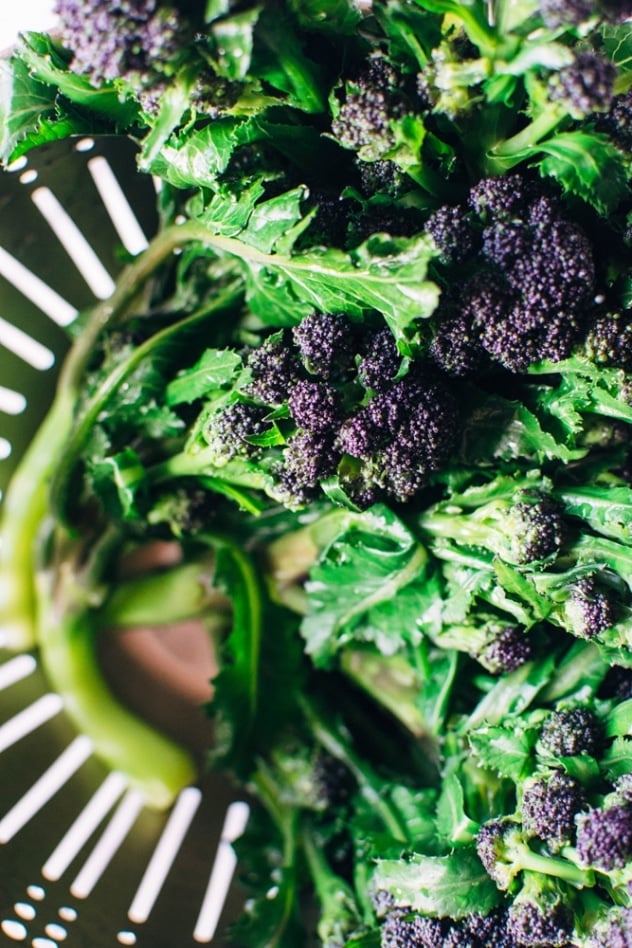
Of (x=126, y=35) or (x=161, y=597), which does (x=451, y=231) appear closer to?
(x=126, y=35)

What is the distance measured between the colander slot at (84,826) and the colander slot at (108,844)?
0.08 feet

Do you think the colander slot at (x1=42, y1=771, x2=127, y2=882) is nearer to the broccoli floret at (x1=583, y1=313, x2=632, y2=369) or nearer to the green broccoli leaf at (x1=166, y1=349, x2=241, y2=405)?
the green broccoli leaf at (x1=166, y1=349, x2=241, y2=405)

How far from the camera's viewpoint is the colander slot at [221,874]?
181cm

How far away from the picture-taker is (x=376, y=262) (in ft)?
3.62

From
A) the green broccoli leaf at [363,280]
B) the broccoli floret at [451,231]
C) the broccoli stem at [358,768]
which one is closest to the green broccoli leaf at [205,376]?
the green broccoli leaf at [363,280]

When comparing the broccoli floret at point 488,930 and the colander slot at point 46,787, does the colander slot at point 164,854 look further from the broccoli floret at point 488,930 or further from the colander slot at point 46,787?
the broccoli floret at point 488,930

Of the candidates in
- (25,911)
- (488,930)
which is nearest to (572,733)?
(488,930)

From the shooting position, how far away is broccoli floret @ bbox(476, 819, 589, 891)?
121cm

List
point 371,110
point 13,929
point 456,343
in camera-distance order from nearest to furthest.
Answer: point 371,110 < point 456,343 < point 13,929

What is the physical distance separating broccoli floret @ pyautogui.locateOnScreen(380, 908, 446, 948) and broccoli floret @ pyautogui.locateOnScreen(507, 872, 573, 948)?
5.4 inches

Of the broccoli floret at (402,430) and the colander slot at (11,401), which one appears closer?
the broccoli floret at (402,430)

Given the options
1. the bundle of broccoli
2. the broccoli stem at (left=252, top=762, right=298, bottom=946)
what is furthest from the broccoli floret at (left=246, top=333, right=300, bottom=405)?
the broccoli stem at (left=252, top=762, right=298, bottom=946)

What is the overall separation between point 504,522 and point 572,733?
35 cm

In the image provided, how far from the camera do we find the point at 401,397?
1.22m
